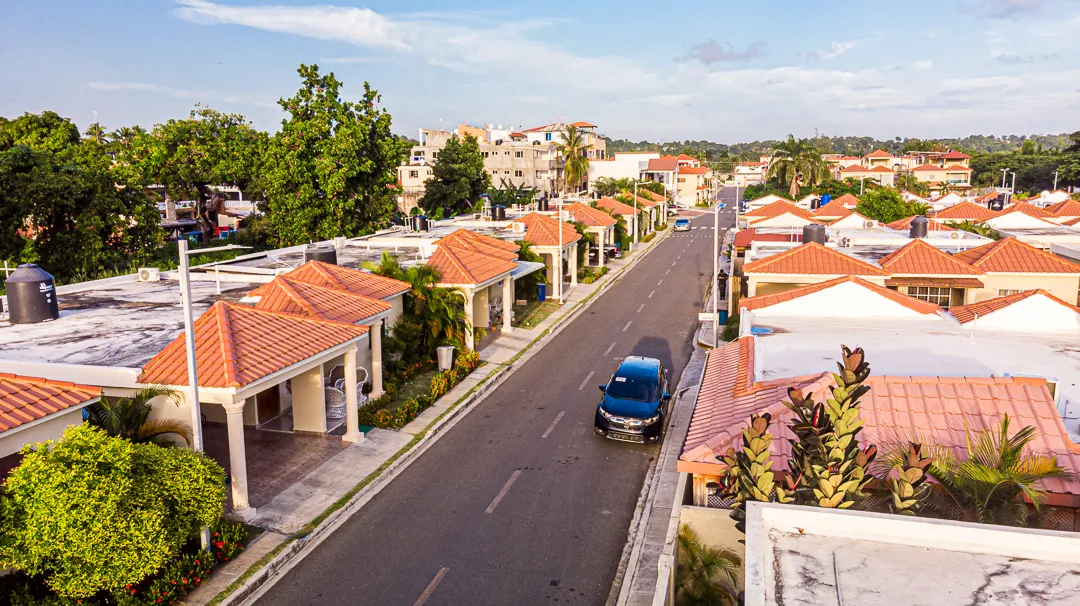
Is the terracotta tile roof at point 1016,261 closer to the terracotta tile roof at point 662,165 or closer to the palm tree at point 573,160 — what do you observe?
the palm tree at point 573,160

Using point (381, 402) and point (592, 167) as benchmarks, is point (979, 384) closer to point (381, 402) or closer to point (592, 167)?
point (381, 402)

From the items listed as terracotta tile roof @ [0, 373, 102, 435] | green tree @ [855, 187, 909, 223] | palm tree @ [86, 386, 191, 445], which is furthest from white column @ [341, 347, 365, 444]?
green tree @ [855, 187, 909, 223]

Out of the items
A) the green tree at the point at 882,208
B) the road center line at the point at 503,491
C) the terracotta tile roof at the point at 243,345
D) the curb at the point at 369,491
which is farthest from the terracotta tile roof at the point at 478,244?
the green tree at the point at 882,208

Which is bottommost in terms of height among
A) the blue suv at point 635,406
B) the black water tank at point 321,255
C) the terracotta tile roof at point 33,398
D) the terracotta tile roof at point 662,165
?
the blue suv at point 635,406

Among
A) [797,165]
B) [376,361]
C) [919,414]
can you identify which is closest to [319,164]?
[376,361]

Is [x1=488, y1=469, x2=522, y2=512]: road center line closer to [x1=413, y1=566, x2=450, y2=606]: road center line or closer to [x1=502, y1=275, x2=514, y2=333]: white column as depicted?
[x1=413, y1=566, x2=450, y2=606]: road center line

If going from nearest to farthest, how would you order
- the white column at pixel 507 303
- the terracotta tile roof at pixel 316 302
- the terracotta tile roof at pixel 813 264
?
the terracotta tile roof at pixel 316 302 < the terracotta tile roof at pixel 813 264 < the white column at pixel 507 303

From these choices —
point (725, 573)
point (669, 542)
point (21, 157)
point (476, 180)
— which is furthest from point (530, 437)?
point (476, 180)
